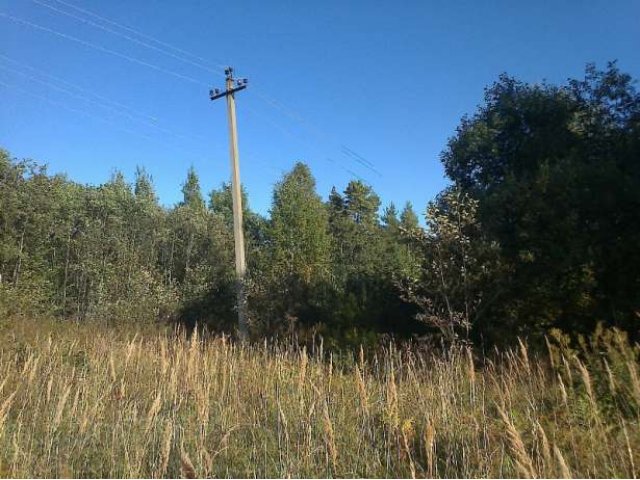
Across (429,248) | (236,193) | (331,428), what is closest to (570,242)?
(429,248)

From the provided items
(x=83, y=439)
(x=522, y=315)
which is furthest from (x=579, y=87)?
(x=83, y=439)

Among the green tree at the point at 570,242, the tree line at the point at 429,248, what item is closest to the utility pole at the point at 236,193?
the tree line at the point at 429,248

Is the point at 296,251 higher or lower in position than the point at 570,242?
higher

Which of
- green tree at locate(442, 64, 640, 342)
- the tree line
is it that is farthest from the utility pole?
green tree at locate(442, 64, 640, 342)

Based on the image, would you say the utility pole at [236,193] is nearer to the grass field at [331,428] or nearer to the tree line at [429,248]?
the tree line at [429,248]

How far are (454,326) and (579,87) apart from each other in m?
10.1

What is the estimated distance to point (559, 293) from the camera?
880 centimetres

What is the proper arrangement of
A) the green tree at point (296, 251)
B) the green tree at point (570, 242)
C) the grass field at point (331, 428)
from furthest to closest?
the green tree at point (296, 251), the green tree at point (570, 242), the grass field at point (331, 428)

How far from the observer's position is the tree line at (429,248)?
9.03 meters

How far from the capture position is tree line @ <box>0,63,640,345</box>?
903 centimetres

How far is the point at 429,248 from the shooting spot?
951cm

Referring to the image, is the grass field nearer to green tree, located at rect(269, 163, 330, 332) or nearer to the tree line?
the tree line

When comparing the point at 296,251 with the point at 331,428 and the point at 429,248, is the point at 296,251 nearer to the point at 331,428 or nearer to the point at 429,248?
the point at 429,248

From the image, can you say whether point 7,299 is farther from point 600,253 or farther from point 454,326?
point 600,253
